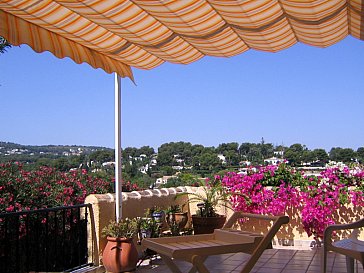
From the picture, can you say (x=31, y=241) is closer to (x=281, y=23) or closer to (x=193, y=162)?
(x=281, y=23)

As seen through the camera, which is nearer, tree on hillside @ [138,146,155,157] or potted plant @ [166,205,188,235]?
potted plant @ [166,205,188,235]

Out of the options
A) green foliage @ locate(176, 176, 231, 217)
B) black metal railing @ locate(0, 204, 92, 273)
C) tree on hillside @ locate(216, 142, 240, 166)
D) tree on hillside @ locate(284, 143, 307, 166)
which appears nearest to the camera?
black metal railing @ locate(0, 204, 92, 273)

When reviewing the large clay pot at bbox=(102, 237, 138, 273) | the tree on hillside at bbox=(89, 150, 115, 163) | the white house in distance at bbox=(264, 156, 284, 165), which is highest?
the tree on hillside at bbox=(89, 150, 115, 163)

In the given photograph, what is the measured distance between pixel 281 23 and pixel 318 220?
12.5 feet

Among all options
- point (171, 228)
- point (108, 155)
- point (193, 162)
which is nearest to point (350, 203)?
point (171, 228)

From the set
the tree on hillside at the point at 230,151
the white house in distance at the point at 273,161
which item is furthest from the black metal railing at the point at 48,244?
the tree on hillside at the point at 230,151

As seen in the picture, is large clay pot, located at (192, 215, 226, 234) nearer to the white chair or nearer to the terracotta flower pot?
the terracotta flower pot

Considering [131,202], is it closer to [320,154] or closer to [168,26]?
[168,26]

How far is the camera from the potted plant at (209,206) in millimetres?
7094

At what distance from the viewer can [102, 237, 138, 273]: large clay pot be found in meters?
5.48

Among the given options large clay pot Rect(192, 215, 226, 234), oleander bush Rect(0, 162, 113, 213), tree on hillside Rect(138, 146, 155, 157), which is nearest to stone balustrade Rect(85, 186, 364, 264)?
large clay pot Rect(192, 215, 226, 234)

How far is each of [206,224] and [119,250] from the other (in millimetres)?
1902

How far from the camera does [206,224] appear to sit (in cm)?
707

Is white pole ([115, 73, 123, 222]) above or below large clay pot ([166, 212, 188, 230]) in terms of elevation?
above
